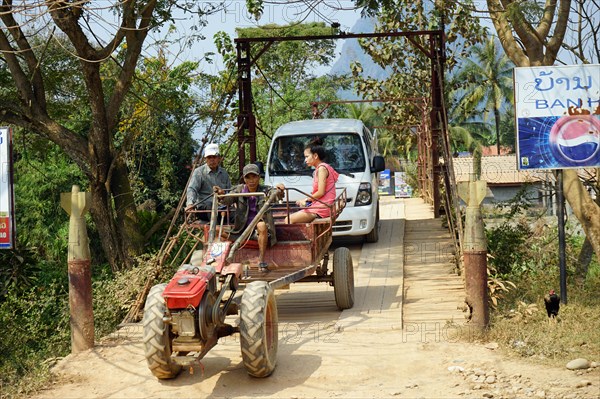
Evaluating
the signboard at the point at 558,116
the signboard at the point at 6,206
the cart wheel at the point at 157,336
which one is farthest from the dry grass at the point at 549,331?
the signboard at the point at 6,206

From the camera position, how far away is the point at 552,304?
9070mm

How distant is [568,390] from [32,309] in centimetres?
1002

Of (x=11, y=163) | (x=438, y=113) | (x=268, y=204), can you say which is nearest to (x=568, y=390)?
(x=268, y=204)

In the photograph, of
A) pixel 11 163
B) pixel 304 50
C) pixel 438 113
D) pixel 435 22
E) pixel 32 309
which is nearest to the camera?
pixel 11 163

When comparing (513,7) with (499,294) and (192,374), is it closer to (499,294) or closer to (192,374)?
(499,294)

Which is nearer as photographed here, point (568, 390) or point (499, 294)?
point (568, 390)

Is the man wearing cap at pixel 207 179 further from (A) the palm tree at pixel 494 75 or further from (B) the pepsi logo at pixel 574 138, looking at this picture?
(A) the palm tree at pixel 494 75

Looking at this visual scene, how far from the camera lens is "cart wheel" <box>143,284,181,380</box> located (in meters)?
7.21

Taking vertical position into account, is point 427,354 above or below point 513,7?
below

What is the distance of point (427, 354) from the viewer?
8.25 m

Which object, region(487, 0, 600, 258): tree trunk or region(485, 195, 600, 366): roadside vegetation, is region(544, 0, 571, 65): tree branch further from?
region(485, 195, 600, 366): roadside vegetation

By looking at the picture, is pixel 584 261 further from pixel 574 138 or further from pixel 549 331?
pixel 549 331

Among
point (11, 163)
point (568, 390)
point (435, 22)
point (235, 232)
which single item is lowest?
point (568, 390)

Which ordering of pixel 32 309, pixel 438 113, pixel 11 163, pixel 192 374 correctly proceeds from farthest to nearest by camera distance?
pixel 438 113, pixel 32 309, pixel 11 163, pixel 192 374
